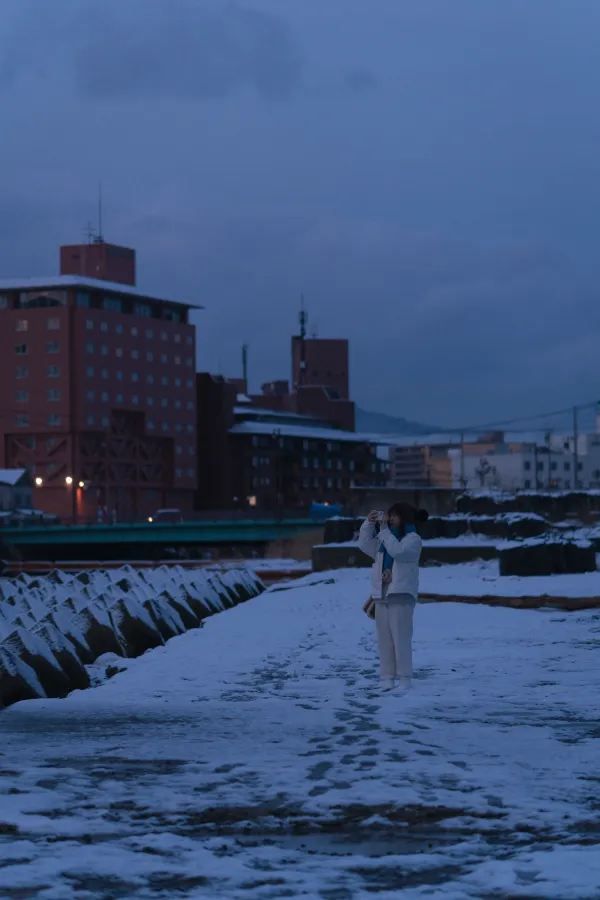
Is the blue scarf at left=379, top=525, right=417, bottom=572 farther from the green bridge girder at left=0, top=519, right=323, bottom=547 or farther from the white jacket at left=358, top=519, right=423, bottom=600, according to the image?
the green bridge girder at left=0, top=519, right=323, bottom=547

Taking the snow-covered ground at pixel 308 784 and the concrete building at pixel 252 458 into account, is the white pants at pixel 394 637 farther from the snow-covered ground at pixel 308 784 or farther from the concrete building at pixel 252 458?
the concrete building at pixel 252 458

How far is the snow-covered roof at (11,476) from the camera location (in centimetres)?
10925

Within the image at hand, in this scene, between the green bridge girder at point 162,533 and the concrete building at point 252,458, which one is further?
the concrete building at point 252,458

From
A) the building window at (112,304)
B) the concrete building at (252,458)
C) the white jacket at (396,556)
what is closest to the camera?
the white jacket at (396,556)

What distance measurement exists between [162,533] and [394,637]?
81.1 meters

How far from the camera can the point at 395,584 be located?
46.1 feet

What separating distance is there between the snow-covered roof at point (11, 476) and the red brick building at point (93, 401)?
5.49 meters

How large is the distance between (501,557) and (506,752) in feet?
71.3

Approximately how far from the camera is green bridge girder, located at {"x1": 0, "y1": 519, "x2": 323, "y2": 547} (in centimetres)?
9181

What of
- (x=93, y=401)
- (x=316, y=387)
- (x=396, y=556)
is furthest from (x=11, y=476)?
(x=396, y=556)

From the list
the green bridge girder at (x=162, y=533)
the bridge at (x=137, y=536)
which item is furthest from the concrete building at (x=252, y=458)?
the green bridge girder at (x=162, y=533)

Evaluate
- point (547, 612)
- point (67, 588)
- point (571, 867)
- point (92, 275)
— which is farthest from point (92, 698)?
point (92, 275)

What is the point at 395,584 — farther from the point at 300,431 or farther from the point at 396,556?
the point at 300,431

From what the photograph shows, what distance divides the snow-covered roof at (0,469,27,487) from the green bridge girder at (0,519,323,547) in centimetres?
1347
